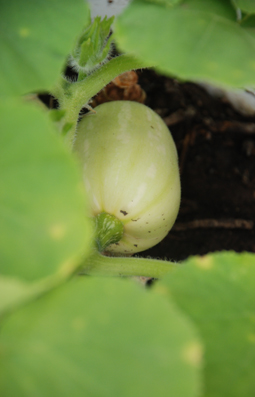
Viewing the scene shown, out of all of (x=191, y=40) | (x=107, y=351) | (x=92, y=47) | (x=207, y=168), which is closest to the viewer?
(x=107, y=351)

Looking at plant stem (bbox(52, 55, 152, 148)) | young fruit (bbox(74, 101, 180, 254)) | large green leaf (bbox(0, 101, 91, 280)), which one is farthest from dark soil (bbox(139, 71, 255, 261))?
large green leaf (bbox(0, 101, 91, 280))

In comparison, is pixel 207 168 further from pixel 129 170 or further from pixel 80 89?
pixel 80 89

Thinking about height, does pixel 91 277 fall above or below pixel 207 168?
above

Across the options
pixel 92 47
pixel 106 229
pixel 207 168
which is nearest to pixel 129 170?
pixel 106 229

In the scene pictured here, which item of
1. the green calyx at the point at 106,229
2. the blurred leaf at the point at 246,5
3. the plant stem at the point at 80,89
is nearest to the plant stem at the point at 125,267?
the green calyx at the point at 106,229

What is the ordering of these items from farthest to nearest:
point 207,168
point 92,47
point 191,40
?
point 207,168 → point 92,47 → point 191,40

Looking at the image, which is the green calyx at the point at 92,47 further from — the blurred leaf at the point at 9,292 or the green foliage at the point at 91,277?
the blurred leaf at the point at 9,292

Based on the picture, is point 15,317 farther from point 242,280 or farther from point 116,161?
point 116,161
